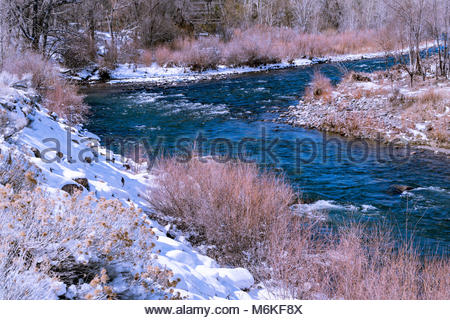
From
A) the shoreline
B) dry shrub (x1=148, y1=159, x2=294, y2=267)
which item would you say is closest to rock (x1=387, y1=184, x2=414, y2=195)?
dry shrub (x1=148, y1=159, x2=294, y2=267)

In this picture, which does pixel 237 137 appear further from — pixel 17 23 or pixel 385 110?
pixel 17 23

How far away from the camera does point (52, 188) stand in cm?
429

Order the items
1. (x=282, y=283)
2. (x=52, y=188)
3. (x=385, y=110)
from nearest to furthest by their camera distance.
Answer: (x=282, y=283) < (x=52, y=188) < (x=385, y=110)

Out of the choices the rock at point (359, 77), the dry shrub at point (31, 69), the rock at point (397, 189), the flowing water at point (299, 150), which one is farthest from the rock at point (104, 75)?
the rock at point (397, 189)

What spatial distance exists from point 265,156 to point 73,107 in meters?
8.16

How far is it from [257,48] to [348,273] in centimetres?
2619

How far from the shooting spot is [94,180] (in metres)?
5.73

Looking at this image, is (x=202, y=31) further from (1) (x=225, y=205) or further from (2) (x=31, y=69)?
(1) (x=225, y=205)

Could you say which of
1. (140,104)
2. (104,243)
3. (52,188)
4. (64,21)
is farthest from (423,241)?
(64,21)

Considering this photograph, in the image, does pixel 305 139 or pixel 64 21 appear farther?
pixel 64 21

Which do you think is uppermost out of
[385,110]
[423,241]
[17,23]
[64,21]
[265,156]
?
[64,21]

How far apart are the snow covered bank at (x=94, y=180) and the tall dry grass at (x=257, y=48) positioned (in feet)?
66.4

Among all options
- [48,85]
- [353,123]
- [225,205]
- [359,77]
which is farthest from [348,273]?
[359,77]

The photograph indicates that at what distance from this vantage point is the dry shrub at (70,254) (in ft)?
7.50
